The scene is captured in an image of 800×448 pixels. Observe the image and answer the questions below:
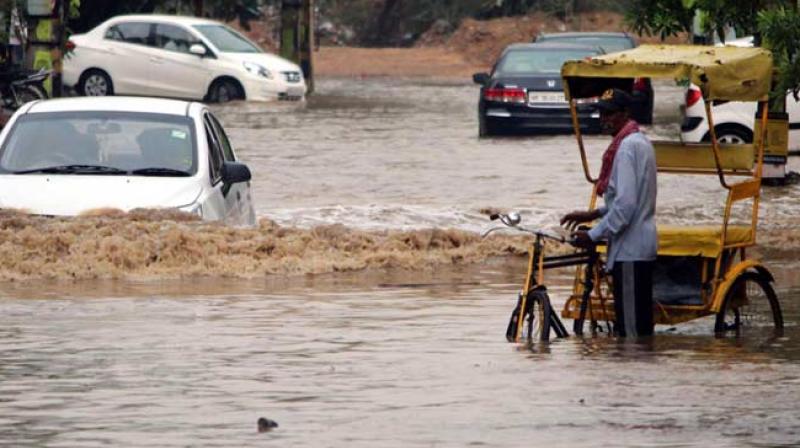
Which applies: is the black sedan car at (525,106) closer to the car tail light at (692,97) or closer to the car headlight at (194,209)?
the car tail light at (692,97)

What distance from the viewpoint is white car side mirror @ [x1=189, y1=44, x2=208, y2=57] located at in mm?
40906

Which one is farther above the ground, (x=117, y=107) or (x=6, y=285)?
(x=117, y=107)

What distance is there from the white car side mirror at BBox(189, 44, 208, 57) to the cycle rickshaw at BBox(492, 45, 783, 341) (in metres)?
27.2

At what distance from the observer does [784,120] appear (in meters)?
22.2

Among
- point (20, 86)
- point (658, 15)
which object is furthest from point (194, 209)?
point (20, 86)

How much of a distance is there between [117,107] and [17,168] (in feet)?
3.35

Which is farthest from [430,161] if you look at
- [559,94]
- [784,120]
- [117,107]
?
[117,107]

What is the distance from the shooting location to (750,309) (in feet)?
45.2

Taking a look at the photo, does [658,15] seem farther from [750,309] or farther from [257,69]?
[257,69]

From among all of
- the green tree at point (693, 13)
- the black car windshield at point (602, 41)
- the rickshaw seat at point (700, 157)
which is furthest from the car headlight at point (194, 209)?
the black car windshield at point (602, 41)

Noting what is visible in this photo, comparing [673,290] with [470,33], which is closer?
[673,290]

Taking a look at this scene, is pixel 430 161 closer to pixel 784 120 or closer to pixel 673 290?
pixel 784 120

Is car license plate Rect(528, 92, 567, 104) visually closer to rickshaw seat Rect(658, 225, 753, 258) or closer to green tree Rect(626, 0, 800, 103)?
green tree Rect(626, 0, 800, 103)

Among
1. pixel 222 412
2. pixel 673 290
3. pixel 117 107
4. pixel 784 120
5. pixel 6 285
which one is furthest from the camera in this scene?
pixel 784 120
